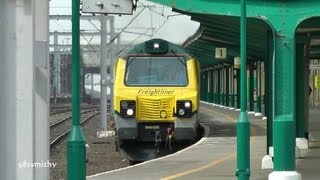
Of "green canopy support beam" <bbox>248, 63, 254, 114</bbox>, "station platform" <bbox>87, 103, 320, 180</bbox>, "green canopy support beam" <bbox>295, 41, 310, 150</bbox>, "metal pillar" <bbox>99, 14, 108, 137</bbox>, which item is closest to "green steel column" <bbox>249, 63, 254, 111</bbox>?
"green canopy support beam" <bbox>248, 63, 254, 114</bbox>

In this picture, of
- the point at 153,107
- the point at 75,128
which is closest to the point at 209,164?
the point at 153,107

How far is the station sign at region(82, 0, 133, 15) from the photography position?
Result: 12445mm

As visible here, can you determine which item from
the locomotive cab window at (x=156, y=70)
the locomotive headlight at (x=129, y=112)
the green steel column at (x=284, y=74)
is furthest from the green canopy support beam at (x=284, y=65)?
the locomotive cab window at (x=156, y=70)

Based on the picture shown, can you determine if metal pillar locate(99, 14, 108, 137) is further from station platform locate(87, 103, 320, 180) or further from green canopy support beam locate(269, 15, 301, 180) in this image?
green canopy support beam locate(269, 15, 301, 180)

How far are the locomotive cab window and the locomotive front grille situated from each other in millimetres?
784

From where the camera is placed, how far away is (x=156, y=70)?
18.5m

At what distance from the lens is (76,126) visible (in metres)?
6.96

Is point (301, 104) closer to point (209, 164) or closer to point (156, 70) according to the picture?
point (209, 164)

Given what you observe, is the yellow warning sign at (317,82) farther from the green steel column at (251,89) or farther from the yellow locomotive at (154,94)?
the yellow locomotive at (154,94)

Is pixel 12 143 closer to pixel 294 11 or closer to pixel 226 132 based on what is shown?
pixel 294 11

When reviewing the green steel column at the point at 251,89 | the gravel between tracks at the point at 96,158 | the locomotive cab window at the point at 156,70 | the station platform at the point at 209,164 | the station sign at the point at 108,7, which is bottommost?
the gravel between tracks at the point at 96,158

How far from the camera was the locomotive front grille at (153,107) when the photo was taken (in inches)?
694

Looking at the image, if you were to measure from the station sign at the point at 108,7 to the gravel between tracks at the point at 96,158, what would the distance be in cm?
414

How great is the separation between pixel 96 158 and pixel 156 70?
3.46 m
